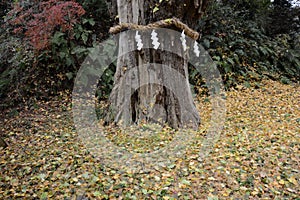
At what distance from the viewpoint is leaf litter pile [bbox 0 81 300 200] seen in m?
2.46

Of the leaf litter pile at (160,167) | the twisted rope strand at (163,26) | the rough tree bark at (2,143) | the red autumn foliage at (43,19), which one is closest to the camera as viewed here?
the leaf litter pile at (160,167)

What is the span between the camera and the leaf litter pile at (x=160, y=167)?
8.06ft

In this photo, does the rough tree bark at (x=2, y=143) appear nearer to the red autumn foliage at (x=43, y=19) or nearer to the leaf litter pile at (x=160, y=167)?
the leaf litter pile at (x=160, y=167)

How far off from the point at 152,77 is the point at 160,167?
1.34 metres

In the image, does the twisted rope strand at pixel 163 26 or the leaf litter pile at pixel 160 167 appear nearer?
the leaf litter pile at pixel 160 167

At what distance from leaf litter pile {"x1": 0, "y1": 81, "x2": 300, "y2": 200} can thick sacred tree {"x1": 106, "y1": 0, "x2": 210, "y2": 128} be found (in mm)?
217

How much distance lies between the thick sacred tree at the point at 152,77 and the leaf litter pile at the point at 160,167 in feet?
0.71

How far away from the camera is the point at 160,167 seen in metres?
2.81

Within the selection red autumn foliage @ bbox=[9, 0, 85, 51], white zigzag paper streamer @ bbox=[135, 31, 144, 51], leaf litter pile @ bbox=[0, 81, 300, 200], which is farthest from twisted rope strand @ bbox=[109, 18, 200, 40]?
red autumn foliage @ bbox=[9, 0, 85, 51]

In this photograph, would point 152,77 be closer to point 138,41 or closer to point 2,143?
point 138,41

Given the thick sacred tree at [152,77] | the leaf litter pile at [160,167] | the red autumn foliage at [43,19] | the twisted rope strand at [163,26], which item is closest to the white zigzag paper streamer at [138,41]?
the twisted rope strand at [163,26]

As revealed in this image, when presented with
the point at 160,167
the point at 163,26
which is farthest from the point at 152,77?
the point at 160,167

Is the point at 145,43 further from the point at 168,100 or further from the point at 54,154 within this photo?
the point at 54,154

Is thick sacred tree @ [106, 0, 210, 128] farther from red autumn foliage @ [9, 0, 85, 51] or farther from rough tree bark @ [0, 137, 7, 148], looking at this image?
red autumn foliage @ [9, 0, 85, 51]
